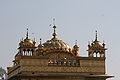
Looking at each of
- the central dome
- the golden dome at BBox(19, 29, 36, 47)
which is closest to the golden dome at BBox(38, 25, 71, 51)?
the central dome

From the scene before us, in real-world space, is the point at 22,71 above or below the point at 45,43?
below

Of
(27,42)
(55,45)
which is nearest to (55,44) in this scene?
(55,45)

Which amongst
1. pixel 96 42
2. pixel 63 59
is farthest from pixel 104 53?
→ pixel 63 59

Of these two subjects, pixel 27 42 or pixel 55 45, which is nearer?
pixel 27 42

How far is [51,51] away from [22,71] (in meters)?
2.91

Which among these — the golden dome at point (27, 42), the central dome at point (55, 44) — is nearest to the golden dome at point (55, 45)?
the central dome at point (55, 44)

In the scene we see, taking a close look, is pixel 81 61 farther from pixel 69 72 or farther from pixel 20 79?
pixel 20 79

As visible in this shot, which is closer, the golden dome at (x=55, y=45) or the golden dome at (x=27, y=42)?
the golden dome at (x=27, y=42)

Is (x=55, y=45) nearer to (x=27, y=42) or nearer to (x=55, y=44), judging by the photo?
(x=55, y=44)

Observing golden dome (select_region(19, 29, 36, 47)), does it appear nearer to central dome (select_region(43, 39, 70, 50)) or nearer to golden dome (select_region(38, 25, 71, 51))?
golden dome (select_region(38, 25, 71, 51))

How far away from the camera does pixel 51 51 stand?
31.7 metres

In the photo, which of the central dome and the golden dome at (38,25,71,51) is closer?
the golden dome at (38,25,71,51)

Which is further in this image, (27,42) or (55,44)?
(55,44)

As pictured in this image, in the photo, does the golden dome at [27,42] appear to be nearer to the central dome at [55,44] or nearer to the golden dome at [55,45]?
the golden dome at [55,45]
